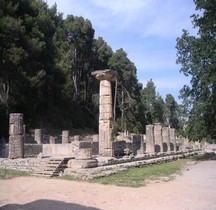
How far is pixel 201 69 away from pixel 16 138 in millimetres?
11761

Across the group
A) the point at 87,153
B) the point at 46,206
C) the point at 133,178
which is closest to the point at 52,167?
the point at 87,153

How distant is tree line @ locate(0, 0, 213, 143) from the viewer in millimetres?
31406

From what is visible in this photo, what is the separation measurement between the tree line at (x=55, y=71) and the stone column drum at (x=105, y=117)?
6423mm

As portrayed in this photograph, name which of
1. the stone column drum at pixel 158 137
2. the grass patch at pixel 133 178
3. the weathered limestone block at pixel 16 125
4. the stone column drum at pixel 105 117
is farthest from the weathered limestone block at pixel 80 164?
the stone column drum at pixel 158 137

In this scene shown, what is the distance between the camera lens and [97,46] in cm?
5334

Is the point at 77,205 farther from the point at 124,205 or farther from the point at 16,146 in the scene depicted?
the point at 16,146

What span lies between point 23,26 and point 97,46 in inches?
896

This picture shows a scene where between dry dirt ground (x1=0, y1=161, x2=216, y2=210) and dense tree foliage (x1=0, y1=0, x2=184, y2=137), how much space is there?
2022 centimetres

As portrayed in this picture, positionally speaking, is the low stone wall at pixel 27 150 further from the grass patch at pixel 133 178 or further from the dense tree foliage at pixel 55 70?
the grass patch at pixel 133 178

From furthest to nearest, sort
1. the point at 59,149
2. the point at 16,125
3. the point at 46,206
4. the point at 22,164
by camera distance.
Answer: the point at 59,149 → the point at 16,125 → the point at 22,164 → the point at 46,206

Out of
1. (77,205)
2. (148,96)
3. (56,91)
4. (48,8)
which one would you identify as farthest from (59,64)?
(148,96)

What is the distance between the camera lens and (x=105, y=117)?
61.7ft

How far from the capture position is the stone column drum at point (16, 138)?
18.4m

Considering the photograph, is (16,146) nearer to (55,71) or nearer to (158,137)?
(158,137)
